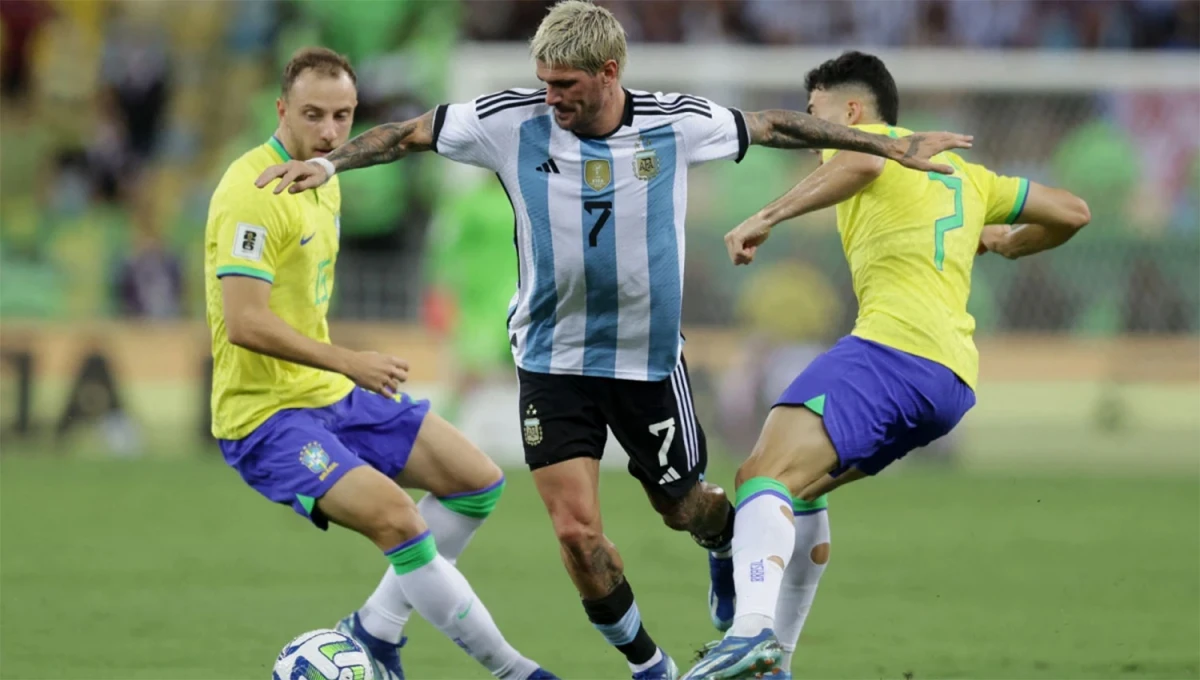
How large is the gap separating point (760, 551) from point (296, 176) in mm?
1987

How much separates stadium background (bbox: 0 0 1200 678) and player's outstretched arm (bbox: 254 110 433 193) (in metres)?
2.22

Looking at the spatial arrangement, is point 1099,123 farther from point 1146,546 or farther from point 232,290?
point 232,290

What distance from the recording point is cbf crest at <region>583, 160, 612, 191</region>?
20.7 ft

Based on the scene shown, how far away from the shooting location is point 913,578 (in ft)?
33.9

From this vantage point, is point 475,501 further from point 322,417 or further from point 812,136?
point 812,136

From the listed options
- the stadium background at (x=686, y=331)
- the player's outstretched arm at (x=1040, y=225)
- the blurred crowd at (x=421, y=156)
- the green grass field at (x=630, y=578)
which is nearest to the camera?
the player's outstretched arm at (x=1040, y=225)

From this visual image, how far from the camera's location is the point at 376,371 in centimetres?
621

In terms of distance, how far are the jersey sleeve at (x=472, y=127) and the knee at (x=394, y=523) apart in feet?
4.28

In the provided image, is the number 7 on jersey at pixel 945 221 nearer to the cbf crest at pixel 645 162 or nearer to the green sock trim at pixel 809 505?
the green sock trim at pixel 809 505

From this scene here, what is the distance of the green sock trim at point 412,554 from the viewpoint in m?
6.73

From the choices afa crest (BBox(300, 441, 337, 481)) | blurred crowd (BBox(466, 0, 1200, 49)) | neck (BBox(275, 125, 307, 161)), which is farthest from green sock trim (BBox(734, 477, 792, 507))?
blurred crowd (BBox(466, 0, 1200, 49))

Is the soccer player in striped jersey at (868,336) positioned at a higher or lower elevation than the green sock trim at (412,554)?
higher

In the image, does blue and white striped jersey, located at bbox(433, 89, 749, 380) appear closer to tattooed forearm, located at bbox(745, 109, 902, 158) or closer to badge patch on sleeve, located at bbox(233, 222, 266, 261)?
tattooed forearm, located at bbox(745, 109, 902, 158)

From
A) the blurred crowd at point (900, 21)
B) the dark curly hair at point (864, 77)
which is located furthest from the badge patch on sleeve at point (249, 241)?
the blurred crowd at point (900, 21)
